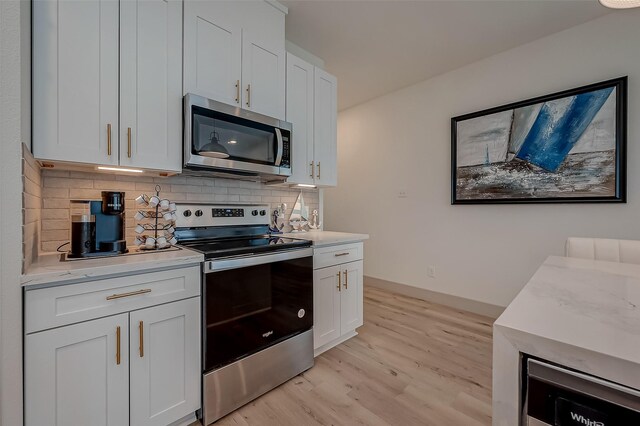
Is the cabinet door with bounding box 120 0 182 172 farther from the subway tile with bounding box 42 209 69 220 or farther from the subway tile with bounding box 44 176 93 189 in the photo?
the subway tile with bounding box 42 209 69 220

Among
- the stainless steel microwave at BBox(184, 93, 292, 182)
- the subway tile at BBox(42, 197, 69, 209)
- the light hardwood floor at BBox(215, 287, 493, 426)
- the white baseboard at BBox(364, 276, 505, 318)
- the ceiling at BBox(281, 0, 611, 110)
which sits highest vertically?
the ceiling at BBox(281, 0, 611, 110)

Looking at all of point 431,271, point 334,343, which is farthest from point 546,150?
point 334,343

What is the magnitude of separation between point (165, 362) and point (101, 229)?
0.75 metres

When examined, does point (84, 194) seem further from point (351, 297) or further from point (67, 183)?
point (351, 297)

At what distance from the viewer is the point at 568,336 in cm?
60

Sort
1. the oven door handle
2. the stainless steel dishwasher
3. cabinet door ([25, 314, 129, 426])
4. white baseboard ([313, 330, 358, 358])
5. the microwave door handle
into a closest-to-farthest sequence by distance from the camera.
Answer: the stainless steel dishwasher, cabinet door ([25, 314, 129, 426]), the oven door handle, the microwave door handle, white baseboard ([313, 330, 358, 358])

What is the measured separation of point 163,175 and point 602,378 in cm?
212

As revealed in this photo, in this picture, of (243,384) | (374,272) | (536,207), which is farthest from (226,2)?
(374,272)

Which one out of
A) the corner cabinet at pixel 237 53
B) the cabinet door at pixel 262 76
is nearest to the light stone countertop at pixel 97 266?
the corner cabinet at pixel 237 53

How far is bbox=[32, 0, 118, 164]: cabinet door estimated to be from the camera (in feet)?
4.04

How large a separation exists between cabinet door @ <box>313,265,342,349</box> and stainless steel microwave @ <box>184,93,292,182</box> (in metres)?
0.85

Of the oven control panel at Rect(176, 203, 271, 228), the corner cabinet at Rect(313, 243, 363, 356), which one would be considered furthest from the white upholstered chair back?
the oven control panel at Rect(176, 203, 271, 228)

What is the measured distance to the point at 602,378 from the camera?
0.53 meters

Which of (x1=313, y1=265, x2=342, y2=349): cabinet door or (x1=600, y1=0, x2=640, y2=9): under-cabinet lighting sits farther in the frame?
(x1=313, y1=265, x2=342, y2=349): cabinet door
